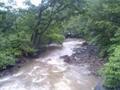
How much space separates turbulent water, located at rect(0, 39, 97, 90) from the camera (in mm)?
8906

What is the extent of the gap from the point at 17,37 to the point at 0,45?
6.43 feet

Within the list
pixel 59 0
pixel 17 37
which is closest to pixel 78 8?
pixel 59 0

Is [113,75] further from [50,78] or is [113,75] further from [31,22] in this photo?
[31,22]

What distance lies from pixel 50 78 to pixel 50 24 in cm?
806

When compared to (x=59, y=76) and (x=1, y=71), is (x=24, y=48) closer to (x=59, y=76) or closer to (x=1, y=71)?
(x=1, y=71)

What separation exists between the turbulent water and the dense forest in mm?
1154

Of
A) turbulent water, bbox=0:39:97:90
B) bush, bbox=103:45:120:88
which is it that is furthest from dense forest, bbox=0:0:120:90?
turbulent water, bbox=0:39:97:90

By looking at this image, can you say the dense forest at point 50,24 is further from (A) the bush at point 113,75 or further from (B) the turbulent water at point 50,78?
(B) the turbulent water at point 50,78

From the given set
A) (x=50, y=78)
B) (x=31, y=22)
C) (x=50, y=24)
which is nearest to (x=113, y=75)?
(x=50, y=78)

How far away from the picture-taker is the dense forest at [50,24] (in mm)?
11570

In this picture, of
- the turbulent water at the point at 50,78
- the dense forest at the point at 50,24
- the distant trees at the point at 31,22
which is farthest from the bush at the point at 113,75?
the distant trees at the point at 31,22

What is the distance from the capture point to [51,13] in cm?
1658

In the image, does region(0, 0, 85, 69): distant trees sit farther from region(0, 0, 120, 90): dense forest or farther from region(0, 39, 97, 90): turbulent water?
region(0, 39, 97, 90): turbulent water

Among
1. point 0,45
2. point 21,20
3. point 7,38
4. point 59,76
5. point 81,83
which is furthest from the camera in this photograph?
point 21,20
